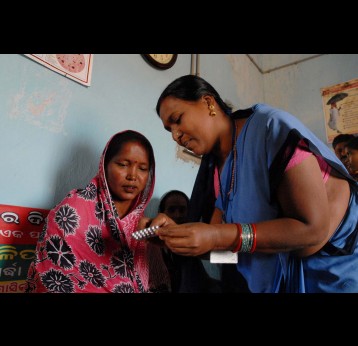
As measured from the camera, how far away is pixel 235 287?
142 centimetres

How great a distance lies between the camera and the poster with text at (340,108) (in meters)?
2.44

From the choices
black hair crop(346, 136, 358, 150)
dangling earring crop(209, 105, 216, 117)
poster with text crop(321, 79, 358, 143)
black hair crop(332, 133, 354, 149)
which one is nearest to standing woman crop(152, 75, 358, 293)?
dangling earring crop(209, 105, 216, 117)

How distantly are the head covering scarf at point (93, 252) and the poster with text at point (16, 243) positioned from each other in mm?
115

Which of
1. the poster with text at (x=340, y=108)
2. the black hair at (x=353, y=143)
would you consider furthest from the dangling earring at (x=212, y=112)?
the poster with text at (x=340, y=108)

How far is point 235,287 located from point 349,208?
32.7 inches

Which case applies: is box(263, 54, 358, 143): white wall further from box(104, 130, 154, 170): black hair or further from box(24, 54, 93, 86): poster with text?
box(24, 54, 93, 86): poster with text

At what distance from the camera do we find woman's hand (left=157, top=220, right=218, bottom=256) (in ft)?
2.17

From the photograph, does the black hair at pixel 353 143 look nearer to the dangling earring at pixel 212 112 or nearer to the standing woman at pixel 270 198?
the standing woman at pixel 270 198

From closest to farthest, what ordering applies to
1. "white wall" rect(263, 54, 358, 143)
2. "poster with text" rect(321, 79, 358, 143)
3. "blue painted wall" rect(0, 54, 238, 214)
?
1. "blue painted wall" rect(0, 54, 238, 214)
2. "poster with text" rect(321, 79, 358, 143)
3. "white wall" rect(263, 54, 358, 143)

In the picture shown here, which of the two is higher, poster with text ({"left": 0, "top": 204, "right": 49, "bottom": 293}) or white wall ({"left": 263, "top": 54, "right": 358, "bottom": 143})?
white wall ({"left": 263, "top": 54, "right": 358, "bottom": 143})

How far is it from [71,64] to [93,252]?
Answer: 0.81 meters

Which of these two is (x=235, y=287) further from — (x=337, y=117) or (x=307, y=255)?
(x=337, y=117)

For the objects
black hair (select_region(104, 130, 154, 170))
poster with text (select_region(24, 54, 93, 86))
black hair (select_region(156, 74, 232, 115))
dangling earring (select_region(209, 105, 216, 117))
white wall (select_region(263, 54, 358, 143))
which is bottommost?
black hair (select_region(104, 130, 154, 170))
